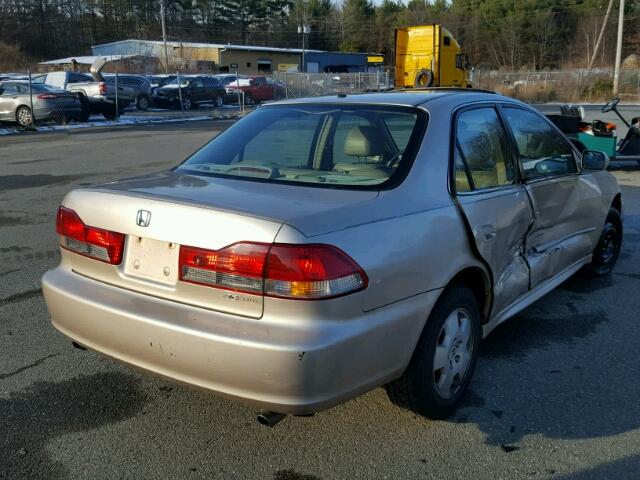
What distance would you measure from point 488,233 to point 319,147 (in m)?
1.12

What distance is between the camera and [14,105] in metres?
20.7

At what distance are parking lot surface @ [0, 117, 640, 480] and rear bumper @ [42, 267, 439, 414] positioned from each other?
0.44m

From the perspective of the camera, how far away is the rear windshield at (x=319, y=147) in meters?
3.26

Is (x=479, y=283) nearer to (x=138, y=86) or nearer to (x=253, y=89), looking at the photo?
(x=138, y=86)

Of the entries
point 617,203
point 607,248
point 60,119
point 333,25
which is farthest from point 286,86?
point 333,25

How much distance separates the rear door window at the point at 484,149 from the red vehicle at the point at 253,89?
32368 mm

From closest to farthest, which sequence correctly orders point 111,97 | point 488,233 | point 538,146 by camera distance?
point 488,233, point 538,146, point 111,97

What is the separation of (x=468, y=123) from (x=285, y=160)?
1065 millimetres

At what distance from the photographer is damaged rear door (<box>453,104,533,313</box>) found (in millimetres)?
3352

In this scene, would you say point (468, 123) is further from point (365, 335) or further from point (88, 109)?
point (88, 109)

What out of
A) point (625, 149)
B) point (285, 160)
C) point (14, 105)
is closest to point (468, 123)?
point (285, 160)

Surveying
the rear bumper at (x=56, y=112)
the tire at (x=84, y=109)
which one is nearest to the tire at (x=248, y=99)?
the tire at (x=84, y=109)

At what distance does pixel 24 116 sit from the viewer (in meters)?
20.7

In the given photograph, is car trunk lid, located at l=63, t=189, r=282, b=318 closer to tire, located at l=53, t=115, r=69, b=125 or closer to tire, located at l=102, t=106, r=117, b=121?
tire, located at l=53, t=115, r=69, b=125
